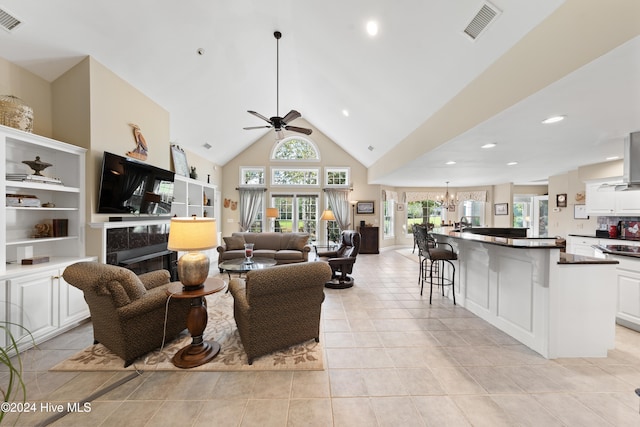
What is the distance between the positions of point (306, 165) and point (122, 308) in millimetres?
7016

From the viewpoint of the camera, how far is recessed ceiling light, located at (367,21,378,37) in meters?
2.92

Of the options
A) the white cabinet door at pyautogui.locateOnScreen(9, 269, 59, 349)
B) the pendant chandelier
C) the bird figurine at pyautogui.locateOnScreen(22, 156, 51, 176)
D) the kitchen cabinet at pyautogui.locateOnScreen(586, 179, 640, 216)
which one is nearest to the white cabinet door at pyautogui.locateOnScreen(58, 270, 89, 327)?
the white cabinet door at pyautogui.locateOnScreen(9, 269, 59, 349)

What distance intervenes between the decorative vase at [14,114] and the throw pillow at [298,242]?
4.49 m

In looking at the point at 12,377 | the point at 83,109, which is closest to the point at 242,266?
the point at 83,109

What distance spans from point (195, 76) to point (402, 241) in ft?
26.7

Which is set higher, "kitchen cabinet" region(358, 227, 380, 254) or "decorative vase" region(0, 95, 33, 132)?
"decorative vase" region(0, 95, 33, 132)

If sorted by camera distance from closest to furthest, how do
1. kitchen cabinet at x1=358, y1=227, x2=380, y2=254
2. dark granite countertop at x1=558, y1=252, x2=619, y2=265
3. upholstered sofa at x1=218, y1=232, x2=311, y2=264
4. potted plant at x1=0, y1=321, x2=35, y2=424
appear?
1. potted plant at x1=0, y1=321, x2=35, y2=424
2. dark granite countertop at x1=558, y1=252, x2=619, y2=265
3. upholstered sofa at x1=218, y1=232, x2=311, y2=264
4. kitchen cabinet at x1=358, y1=227, x2=380, y2=254

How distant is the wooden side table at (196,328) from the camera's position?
236cm

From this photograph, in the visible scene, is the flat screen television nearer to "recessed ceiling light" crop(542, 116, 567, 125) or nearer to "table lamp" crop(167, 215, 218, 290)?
"table lamp" crop(167, 215, 218, 290)

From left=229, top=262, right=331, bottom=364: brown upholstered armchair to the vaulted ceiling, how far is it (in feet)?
8.20

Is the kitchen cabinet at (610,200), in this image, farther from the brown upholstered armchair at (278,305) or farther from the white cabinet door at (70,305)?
the white cabinet door at (70,305)

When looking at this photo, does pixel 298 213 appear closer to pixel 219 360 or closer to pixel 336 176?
pixel 336 176

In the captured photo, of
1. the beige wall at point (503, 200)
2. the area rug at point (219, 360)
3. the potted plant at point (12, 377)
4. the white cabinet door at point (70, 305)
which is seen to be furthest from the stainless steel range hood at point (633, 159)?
the beige wall at point (503, 200)

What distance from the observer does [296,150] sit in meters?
8.78
